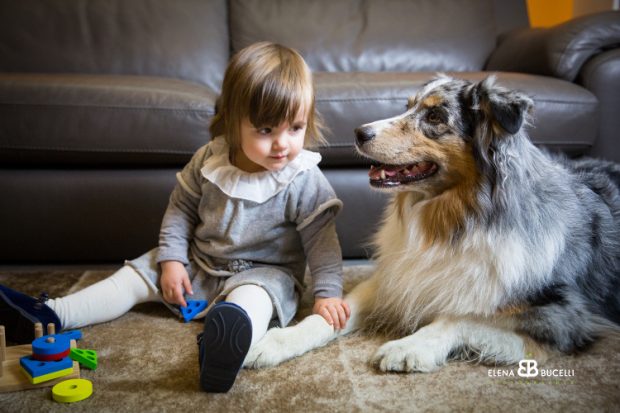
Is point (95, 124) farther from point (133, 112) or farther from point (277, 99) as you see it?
point (277, 99)

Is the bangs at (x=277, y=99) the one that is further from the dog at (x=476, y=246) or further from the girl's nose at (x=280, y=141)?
the dog at (x=476, y=246)

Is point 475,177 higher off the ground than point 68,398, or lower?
higher

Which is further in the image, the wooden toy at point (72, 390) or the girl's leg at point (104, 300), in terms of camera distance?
the girl's leg at point (104, 300)

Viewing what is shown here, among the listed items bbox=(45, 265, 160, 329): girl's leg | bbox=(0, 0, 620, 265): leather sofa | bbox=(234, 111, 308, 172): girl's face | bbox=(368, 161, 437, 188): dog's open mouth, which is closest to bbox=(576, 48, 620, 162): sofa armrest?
bbox=(0, 0, 620, 265): leather sofa

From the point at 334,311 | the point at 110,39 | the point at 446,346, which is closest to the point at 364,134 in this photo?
the point at 334,311

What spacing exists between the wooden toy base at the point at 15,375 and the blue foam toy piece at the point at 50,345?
59 mm

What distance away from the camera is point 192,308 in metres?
1.80

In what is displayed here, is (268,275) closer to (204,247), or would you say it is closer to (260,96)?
(204,247)

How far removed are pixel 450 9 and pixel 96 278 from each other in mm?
2549

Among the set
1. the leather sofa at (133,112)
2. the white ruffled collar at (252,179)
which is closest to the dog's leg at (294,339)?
the white ruffled collar at (252,179)

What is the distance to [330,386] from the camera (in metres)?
1.42

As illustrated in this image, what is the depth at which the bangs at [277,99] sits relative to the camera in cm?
162

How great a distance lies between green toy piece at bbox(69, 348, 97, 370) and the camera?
1.47m

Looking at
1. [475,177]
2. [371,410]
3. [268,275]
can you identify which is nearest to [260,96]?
[268,275]
